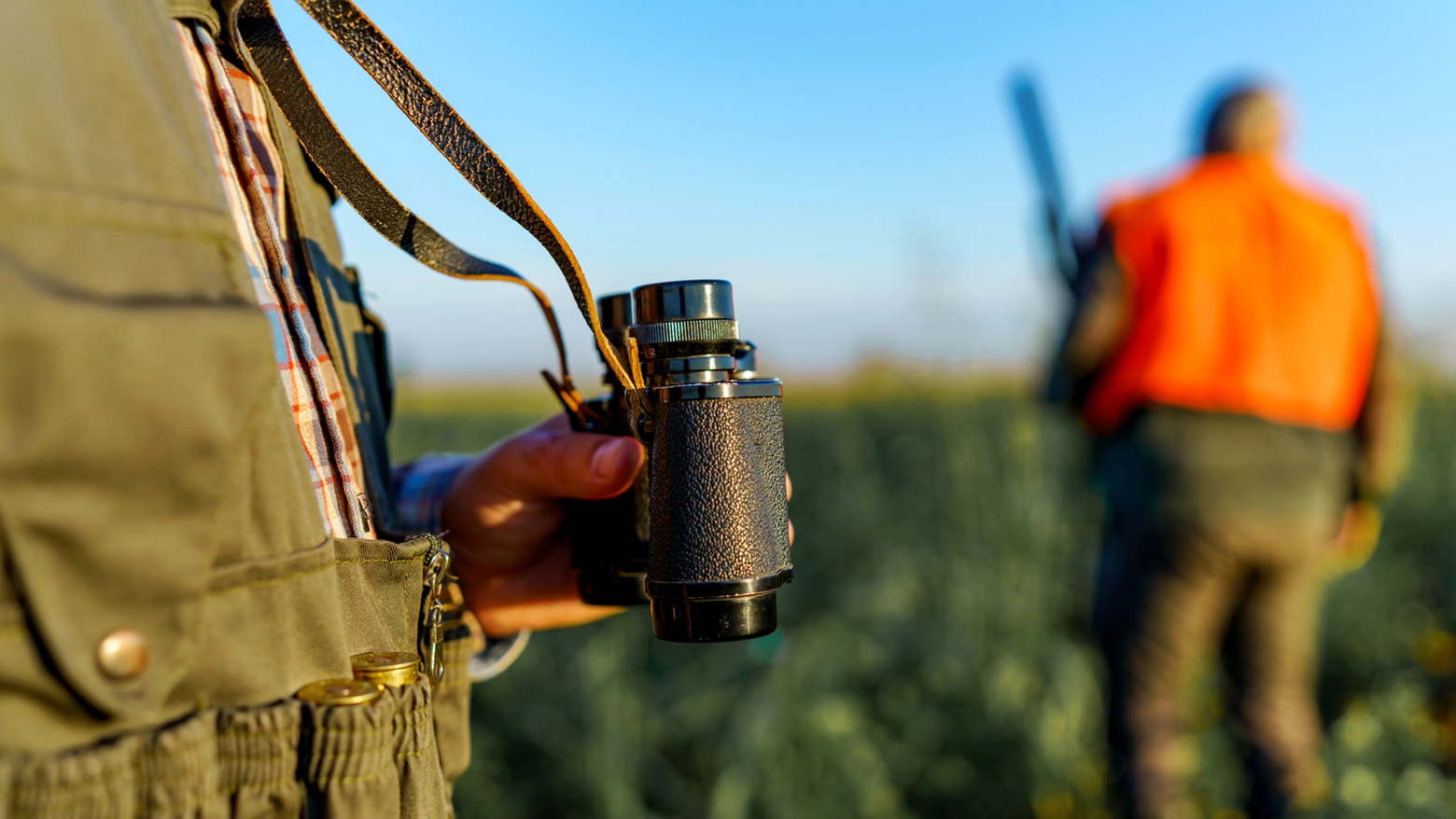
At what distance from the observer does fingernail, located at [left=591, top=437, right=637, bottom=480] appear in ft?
3.51

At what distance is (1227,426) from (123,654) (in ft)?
11.2

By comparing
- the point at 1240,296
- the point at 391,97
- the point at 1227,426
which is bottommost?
the point at 1227,426

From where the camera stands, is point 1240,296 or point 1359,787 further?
point 1240,296

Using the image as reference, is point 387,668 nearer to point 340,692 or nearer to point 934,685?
point 340,692

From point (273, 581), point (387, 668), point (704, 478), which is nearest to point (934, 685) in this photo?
point (704, 478)

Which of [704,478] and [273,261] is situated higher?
[273,261]

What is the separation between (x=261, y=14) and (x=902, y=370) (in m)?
4.54

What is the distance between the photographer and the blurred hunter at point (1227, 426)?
3.21 m

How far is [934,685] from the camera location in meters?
3.49

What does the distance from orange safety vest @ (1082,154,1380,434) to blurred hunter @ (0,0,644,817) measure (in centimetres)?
313

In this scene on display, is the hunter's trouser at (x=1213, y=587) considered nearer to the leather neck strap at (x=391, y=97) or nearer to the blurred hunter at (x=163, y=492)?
the leather neck strap at (x=391, y=97)

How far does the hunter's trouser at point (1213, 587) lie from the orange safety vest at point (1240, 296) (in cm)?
12

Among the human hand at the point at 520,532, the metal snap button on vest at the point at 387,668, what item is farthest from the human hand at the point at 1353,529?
the metal snap button on vest at the point at 387,668

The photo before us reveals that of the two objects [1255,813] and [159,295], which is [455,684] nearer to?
[159,295]
